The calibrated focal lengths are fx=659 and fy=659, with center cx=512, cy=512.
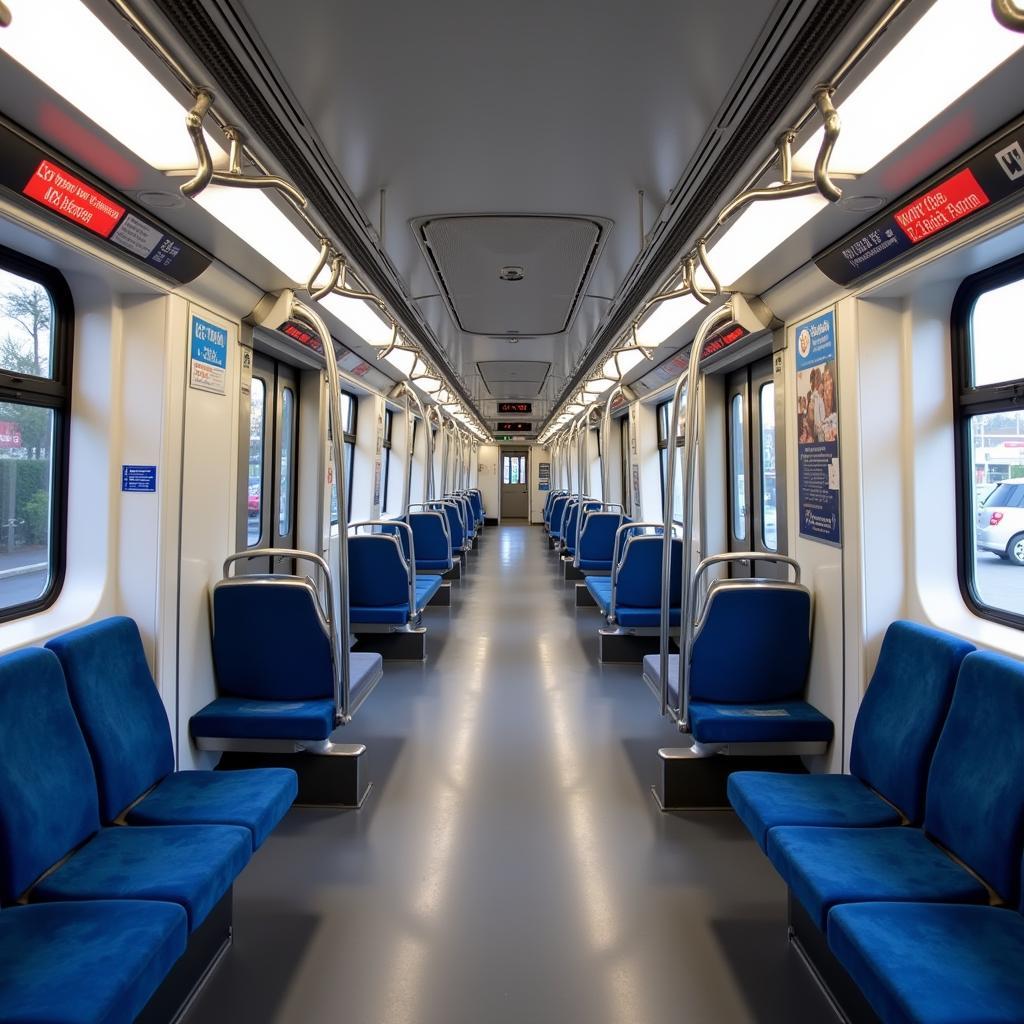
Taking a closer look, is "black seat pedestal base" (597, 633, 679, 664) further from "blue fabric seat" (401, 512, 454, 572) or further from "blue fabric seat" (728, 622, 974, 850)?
"blue fabric seat" (728, 622, 974, 850)

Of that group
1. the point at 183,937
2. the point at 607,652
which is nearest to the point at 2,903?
the point at 183,937

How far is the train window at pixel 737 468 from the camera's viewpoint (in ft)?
17.4

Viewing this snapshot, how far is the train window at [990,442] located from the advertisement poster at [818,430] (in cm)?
48

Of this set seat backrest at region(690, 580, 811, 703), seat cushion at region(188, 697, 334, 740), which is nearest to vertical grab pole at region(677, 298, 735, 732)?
seat backrest at region(690, 580, 811, 703)

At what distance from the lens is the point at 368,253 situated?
350 cm

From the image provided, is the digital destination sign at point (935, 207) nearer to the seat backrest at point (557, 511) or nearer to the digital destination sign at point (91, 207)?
the digital destination sign at point (91, 207)

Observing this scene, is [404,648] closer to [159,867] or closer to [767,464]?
[767,464]

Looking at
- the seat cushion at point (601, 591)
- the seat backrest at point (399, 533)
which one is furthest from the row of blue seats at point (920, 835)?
the seat backrest at point (399, 533)

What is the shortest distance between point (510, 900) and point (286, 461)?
378cm

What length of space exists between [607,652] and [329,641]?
9.86ft

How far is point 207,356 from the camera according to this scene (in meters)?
3.23

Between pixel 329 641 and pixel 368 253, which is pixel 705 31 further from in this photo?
pixel 329 641

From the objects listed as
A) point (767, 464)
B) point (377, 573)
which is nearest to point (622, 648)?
point (767, 464)

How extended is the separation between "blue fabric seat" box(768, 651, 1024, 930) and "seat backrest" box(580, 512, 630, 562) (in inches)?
219
